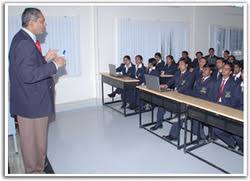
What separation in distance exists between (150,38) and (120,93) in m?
1.60

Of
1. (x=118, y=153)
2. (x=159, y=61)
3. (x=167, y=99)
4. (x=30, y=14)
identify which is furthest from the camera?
(x=159, y=61)

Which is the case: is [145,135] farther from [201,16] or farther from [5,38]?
[201,16]

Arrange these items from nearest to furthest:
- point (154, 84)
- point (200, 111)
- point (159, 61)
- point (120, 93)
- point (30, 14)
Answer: point (30, 14) → point (200, 111) → point (154, 84) → point (120, 93) → point (159, 61)

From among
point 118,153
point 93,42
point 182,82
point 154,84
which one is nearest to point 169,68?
point 93,42

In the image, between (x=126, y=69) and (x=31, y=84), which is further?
(x=126, y=69)

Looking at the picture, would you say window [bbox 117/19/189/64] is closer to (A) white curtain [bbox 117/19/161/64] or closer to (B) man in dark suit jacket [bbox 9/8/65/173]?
(A) white curtain [bbox 117/19/161/64]

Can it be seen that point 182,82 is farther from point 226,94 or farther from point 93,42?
point 93,42

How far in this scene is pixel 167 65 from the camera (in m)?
6.09

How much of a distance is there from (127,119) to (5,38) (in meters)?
2.98

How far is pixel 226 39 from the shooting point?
7.97 m

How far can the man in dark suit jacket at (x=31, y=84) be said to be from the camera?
6.96 feet

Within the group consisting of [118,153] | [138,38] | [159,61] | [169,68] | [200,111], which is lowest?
[118,153]

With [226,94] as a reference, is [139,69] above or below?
above

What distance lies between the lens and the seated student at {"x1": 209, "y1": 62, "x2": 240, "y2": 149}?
342 cm
